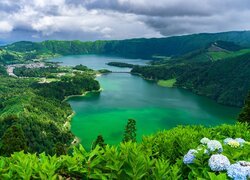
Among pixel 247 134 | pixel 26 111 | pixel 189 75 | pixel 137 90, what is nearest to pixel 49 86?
pixel 137 90

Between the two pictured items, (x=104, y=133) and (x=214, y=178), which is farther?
(x=104, y=133)

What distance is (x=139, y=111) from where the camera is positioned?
355 ft

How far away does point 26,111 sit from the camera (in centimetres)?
9438

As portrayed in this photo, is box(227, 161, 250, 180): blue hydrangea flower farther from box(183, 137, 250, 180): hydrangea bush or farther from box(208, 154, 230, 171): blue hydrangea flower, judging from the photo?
box(208, 154, 230, 171): blue hydrangea flower

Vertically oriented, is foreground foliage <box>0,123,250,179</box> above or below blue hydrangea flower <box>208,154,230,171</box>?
below

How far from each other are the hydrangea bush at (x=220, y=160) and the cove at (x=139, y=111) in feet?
212

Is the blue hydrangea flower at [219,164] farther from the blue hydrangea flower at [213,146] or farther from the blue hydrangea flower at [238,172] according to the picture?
the blue hydrangea flower at [213,146]

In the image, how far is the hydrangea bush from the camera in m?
5.68

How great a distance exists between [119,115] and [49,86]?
177ft

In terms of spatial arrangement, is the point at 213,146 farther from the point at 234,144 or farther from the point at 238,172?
the point at 238,172

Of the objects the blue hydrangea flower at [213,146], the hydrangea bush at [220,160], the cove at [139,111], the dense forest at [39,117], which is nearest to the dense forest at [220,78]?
the cove at [139,111]

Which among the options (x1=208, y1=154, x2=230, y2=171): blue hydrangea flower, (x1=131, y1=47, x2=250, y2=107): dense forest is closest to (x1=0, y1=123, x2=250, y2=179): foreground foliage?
(x1=208, y1=154, x2=230, y2=171): blue hydrangea flower

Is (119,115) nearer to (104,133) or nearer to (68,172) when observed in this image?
(104,133)

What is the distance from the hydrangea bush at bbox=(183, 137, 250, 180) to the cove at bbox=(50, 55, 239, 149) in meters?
64.7
